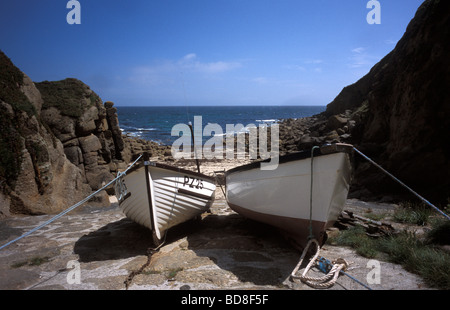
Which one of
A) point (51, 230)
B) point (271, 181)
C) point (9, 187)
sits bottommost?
point (51, 230)

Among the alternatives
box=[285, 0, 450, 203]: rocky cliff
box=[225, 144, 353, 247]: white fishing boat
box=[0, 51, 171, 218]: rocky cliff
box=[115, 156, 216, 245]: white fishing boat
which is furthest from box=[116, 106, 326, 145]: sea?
box=[285, 0, 450, 203]: rocky cliff

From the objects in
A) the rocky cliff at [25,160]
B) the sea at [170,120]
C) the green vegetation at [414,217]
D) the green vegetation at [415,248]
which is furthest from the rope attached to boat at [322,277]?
the rocky cliff at [25,160]

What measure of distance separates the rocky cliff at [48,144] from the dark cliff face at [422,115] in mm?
9283

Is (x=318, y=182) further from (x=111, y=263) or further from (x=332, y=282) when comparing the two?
(x=111, y=263)

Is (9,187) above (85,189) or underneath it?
above

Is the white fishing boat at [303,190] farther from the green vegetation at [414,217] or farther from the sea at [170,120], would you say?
the sea at [170,120]

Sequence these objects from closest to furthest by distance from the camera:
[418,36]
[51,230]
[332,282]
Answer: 1. [332,282]
2. [51,230]
3. [418,36]

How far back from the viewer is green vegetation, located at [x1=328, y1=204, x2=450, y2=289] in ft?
10.8

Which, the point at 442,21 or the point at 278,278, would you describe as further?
the point at 442,21

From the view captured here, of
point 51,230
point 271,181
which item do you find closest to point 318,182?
point 271,181

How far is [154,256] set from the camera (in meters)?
4.73

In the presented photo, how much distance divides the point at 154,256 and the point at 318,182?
9.89ft

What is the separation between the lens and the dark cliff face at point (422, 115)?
23.4 feet
